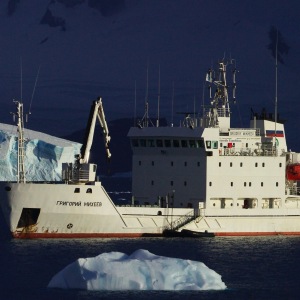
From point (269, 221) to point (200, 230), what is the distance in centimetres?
334

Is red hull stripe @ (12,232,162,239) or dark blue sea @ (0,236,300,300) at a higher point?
red hull stripe @ (12,232,162,239)

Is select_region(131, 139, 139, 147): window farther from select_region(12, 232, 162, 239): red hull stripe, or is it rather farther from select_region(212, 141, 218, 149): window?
select_region(12, 232, 162, 239): red hull stripe

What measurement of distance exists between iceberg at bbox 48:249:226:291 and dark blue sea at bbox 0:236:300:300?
249mm

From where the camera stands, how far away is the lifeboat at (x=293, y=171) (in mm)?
70188

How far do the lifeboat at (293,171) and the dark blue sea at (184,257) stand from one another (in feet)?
10.6

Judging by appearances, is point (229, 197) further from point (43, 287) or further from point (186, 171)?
point (43, 287)

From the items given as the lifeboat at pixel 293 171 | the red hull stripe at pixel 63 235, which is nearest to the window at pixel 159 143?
the red hull stripe at pixel 63 235

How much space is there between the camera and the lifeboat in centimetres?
7019

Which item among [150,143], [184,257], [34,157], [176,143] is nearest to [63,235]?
[150,143]

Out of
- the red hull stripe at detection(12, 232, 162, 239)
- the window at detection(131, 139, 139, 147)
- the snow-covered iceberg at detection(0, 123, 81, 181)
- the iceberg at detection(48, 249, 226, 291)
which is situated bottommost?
the iceberg at detection(48, 249, 226, 291)

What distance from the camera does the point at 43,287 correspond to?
5156cm

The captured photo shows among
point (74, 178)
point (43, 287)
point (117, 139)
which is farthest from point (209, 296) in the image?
point (117, 139)

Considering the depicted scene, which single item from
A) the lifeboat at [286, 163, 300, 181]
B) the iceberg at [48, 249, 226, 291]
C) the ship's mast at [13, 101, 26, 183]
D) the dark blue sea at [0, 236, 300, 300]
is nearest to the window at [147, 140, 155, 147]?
the dark blue sea at [0, 236, 300, 300]

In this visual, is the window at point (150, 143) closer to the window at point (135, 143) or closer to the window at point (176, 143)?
the window at point (135, 143)
